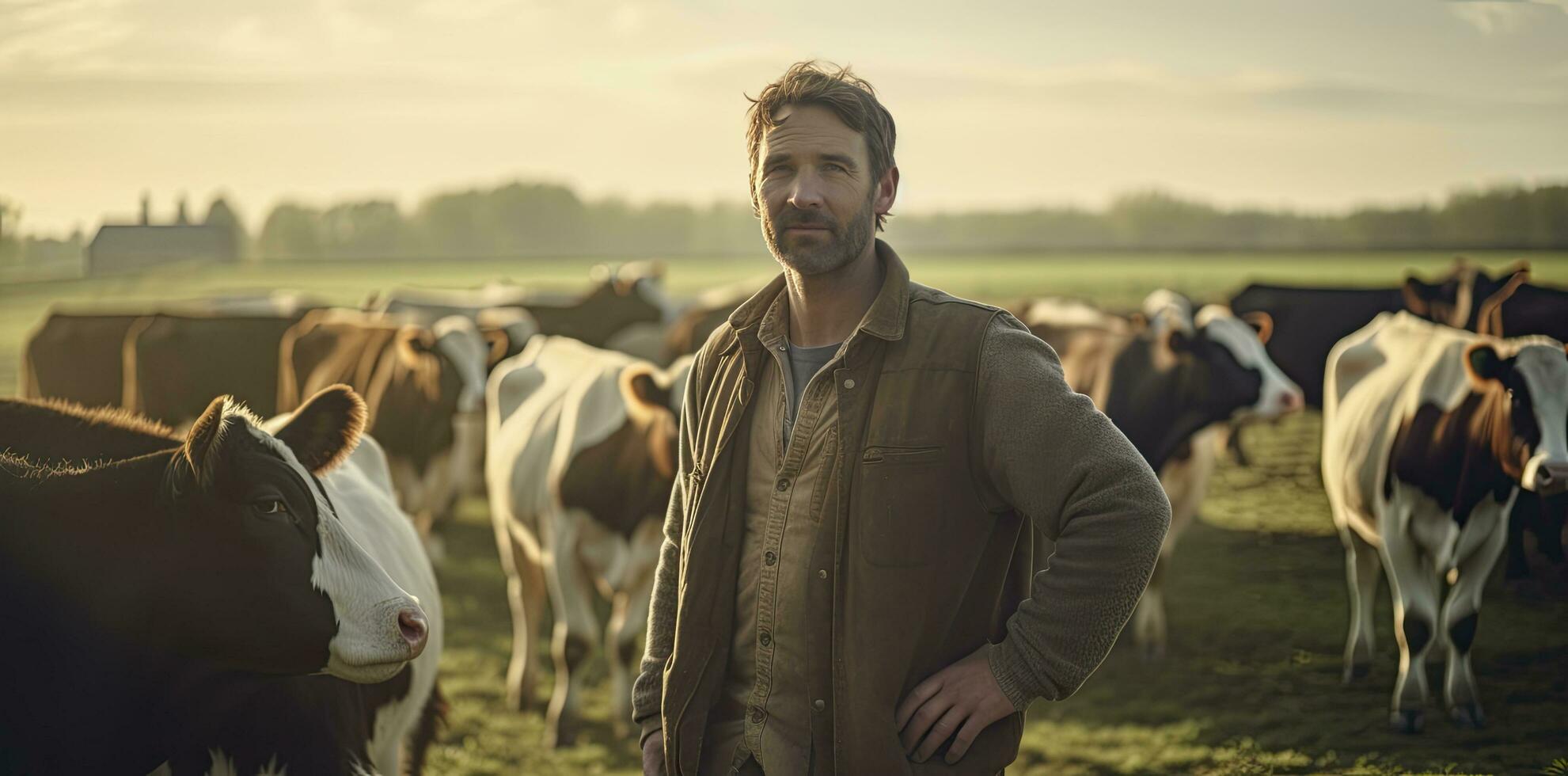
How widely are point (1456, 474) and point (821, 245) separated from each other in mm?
4935

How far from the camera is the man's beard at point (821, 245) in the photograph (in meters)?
2.24

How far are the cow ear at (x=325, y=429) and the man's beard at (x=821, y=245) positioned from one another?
1.21m

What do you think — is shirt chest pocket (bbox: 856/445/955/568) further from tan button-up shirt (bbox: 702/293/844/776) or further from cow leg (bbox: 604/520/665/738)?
cow leg (bbox: 604/520/665/738)

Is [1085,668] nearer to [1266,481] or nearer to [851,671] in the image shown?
[851,671]

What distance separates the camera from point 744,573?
2312 millimetres

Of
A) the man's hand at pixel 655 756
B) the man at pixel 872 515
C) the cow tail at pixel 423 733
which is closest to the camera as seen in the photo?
the man at pixel 872 515

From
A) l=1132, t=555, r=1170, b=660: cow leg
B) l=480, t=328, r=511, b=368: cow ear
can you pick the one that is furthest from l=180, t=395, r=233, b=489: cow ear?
l=480, t=328, r=511, b=368: cow ear

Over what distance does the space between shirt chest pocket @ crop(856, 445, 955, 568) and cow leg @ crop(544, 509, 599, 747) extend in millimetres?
4550

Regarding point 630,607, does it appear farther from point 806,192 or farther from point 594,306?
point 594,306

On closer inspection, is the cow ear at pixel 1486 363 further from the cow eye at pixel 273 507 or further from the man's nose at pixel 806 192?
the cow eye at pixel 273 507

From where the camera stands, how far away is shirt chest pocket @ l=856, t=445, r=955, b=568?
211 cm

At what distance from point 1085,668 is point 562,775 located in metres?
4.34

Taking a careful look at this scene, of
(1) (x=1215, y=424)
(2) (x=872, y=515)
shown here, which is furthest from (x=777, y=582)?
(1) (x=1215, y=424)

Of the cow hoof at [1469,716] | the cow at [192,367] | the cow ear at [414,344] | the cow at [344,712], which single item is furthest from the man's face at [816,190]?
the cow at [192,367]
